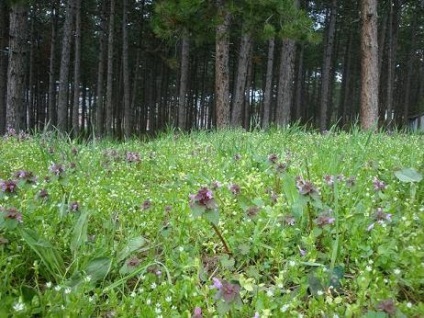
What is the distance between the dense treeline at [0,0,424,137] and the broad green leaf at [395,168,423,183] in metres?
3.95

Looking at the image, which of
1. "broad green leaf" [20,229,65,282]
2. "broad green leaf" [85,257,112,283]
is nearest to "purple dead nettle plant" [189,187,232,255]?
"broad green leaf" [85,257,112,283]

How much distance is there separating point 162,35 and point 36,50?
1116 inches

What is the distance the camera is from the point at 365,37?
12.4m

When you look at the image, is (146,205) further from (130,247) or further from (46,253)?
(46,253)

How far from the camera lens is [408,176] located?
309 cm

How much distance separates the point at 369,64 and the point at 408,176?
34.0 feet

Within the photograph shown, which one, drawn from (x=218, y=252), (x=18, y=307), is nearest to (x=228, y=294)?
(x=18, y=307)

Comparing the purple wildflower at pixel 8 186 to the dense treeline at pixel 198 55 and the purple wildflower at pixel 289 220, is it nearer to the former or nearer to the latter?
the purple wildflower at pixel 289 220

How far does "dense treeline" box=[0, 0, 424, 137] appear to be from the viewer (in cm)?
1102

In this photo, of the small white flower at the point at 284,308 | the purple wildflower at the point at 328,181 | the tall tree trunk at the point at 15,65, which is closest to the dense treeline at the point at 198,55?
the tall tree trunk at the point at 15,65

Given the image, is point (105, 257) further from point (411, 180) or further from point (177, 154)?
point (177, 154)

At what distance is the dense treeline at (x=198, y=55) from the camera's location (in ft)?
36.1

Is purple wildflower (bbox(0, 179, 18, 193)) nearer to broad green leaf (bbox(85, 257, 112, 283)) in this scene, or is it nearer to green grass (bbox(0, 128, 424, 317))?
green grass (bbox(0, 128, 424, 317))

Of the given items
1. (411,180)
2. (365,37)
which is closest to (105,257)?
(411,180)
